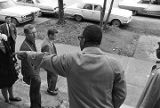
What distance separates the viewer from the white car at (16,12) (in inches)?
500

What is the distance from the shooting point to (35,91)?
4.62m

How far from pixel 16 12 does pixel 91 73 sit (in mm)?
11189

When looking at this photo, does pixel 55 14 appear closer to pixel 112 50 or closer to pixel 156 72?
pixel 112 50

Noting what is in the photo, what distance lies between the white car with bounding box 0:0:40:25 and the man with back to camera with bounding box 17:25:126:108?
10.7 m

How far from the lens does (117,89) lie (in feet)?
8.23

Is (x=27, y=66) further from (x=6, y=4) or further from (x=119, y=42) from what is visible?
(x=6, y=4)

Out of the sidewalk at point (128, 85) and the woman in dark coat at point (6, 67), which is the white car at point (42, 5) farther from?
the woman in dark coat at point (6, 67)

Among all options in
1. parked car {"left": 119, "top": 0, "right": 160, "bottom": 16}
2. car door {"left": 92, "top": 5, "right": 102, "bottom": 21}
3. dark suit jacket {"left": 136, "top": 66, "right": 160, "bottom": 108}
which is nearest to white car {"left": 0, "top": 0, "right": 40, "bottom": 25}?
car door {"left": 92, "top": 5, "right": 102, "bottom": 21}

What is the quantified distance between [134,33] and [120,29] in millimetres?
877

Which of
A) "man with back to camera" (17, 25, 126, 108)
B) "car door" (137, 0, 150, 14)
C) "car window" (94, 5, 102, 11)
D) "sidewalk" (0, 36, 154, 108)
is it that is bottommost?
"sidewalk" (0, 36, 154, 108)

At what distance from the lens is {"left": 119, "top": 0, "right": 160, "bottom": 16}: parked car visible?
16.1 metres

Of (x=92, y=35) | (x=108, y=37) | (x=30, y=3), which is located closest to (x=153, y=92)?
(x=92, y=35)

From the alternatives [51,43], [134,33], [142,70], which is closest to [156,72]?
[51,43]

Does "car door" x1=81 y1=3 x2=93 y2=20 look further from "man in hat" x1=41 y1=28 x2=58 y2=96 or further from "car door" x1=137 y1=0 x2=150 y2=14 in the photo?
"man in hat" x1=41 y1=28 x2=58 y2=96
